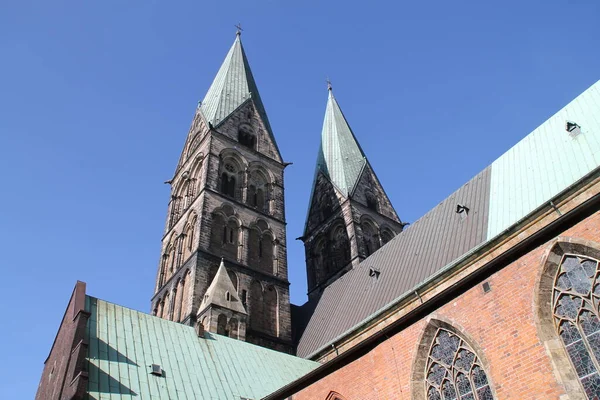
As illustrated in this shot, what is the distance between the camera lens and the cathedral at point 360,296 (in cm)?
952

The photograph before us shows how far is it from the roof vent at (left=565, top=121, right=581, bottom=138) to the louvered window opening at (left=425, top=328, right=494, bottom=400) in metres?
7.74

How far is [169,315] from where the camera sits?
23359mm

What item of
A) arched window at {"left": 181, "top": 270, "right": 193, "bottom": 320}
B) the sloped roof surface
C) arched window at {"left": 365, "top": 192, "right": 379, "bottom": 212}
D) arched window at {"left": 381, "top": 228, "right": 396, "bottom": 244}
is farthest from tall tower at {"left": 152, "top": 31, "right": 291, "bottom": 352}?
arched window at {"left": 381, "top": 228, "right": 396, "bottom": 244}

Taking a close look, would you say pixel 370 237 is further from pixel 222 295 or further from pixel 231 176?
pixel 222 295

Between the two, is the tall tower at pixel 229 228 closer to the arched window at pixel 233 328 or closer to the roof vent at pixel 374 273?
the arched window at pixel 233 328

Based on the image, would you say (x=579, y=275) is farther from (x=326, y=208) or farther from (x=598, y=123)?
(x=326, y=208)

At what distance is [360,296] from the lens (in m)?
20.3

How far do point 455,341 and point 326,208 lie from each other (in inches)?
951

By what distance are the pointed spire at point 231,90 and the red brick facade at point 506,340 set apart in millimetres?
20586

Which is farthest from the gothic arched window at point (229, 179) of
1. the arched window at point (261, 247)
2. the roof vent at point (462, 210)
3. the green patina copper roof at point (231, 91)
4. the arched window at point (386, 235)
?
the roof vent at point (462, 210)

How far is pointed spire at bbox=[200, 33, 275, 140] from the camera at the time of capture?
3081cm

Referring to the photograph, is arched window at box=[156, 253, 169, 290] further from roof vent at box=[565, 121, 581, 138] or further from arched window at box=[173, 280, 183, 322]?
roof vent at box=[565, 121, 581, 138]

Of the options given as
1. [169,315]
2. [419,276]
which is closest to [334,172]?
[169,315]

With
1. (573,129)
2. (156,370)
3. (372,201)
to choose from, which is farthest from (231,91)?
(156,370)
